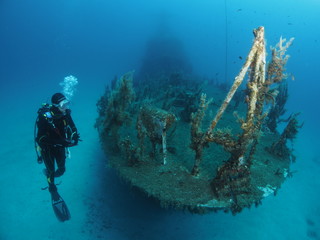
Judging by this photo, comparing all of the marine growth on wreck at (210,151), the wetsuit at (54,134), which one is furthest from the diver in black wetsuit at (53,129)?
the marine growth on wreck at (210,151)

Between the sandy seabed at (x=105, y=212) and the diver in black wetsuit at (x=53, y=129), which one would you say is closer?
the diver in black wetsuit at (x=53, y=129)

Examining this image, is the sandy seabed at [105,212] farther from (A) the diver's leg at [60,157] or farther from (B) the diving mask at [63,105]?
(B) the diving mask at [63,105]

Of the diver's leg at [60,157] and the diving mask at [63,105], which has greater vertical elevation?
the diving mask at [63,105]

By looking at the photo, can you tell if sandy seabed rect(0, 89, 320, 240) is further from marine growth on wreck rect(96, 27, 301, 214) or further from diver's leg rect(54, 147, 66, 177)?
diver's leg rect(54, 147, 66, 177)

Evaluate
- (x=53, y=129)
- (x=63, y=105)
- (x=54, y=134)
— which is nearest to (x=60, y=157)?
(x=54, y=134)

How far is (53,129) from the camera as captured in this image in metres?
5.37

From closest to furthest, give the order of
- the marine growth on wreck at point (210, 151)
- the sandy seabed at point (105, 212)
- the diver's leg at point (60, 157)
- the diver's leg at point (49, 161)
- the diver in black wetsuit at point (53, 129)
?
the marine growth on wreck at point (210, 151), the diver in black wetsuit at point (53, 129), the diver's leg at point (49, 161), the diver's leg at point (60, 157), the sandy seabed at point (105, 212)

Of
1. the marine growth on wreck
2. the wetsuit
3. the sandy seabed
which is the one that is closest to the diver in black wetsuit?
the wetsuit

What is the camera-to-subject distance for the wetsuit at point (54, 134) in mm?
5238

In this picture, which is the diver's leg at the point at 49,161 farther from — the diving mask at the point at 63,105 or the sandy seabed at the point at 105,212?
the sandy seabed at the point at 105,212

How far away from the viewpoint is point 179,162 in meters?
6.00

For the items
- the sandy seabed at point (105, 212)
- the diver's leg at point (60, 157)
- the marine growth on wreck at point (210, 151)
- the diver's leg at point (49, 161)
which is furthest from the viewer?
the sandy seabed at point (105, 212)

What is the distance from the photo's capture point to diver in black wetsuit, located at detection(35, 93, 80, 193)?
522 centimetres

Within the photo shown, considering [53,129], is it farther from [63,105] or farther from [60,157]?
[60,157]
